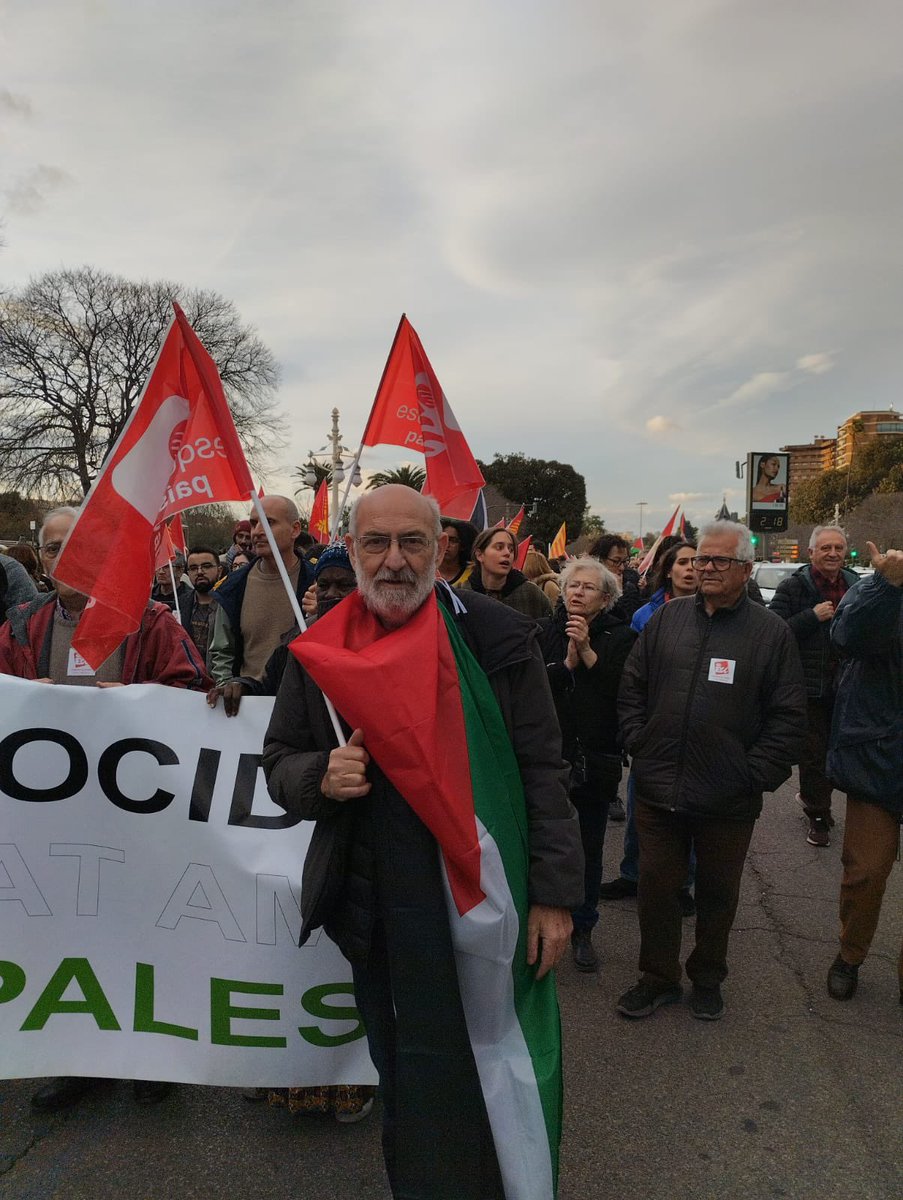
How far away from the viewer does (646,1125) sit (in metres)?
2.77

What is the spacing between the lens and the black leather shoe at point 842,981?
357 centimetres

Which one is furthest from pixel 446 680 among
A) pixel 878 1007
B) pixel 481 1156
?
pixel 878 1007

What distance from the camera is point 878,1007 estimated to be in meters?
3.52

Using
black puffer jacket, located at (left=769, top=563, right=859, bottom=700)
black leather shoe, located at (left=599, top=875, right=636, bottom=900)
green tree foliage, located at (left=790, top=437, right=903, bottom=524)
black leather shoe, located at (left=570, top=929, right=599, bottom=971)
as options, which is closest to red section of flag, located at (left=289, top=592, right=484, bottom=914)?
black leather shoe, located at (left=570, top=929, right=599, bottom=971)

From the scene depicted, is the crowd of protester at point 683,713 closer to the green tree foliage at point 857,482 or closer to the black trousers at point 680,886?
the black trousers at point 680,886

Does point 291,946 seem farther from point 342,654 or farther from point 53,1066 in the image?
point 342,654

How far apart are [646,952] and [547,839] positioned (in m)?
1.79

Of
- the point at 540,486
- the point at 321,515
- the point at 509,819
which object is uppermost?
the point at 540,486

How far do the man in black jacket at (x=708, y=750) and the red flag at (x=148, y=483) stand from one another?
1929 mm

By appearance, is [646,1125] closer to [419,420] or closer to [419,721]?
[419,721]

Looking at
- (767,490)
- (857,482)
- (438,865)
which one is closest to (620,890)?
(438,865)

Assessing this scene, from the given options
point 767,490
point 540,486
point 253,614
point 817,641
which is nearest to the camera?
point 253,614

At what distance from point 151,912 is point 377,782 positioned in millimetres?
1314

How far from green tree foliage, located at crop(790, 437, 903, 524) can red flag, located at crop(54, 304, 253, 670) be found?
64140mm
